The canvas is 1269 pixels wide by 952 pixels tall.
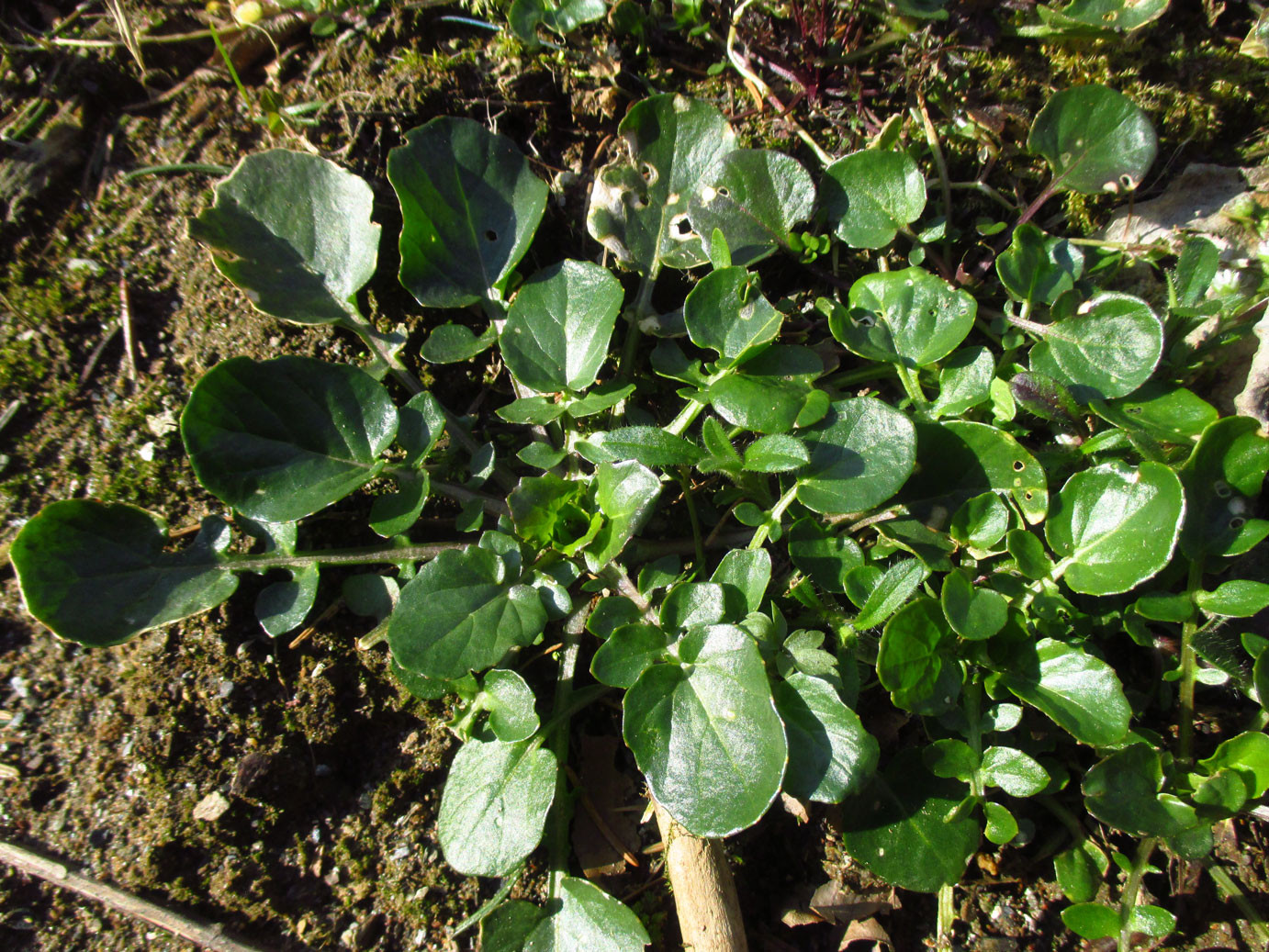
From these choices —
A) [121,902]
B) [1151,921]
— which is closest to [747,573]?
[1151,921]

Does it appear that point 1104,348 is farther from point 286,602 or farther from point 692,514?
point 286,602

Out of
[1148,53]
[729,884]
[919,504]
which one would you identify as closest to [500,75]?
[919,504]

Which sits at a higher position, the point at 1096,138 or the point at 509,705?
the point at 1096,138

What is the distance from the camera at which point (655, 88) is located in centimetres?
175

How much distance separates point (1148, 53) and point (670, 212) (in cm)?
107

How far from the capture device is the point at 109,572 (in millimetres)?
1386

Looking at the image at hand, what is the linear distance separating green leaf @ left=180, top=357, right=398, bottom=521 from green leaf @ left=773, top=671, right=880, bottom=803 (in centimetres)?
82

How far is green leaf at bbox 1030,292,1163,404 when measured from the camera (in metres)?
1.34

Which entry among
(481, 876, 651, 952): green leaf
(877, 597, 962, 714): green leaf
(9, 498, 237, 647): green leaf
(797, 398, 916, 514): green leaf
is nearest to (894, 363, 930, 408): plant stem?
(797, 398, 916, 514): green leaf

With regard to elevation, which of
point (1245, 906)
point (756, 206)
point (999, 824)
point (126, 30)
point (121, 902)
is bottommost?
point (121, 902)

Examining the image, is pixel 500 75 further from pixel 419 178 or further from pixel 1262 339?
pixel 1262 339

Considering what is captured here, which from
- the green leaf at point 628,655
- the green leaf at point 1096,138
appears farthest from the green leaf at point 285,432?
the green leaf at point 1096,138

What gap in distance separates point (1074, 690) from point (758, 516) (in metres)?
0.56

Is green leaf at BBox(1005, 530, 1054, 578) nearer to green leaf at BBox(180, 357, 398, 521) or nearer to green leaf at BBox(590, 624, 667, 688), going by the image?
green leaf at BBox(590, 624, 667, 688)
